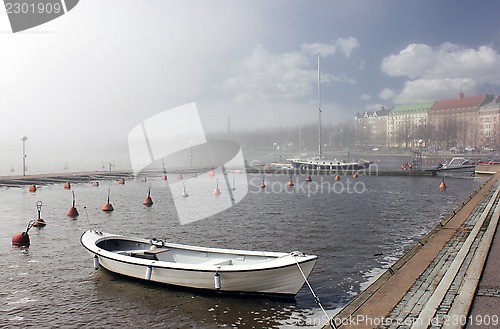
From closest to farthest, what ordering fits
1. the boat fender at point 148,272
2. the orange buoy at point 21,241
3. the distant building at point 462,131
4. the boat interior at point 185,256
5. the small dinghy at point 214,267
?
the small dinghy at point 214,267
the boat fender at point 148,272
the boat interior at point 185,256
the orange buoy at point 21,241
the distant building at point 462,131

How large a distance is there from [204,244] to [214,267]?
9.92 m

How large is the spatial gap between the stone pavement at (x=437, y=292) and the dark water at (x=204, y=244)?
7.36ft

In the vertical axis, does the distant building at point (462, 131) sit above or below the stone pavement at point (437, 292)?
above

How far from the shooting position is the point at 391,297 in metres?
11.3

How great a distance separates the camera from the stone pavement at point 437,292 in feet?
31.3

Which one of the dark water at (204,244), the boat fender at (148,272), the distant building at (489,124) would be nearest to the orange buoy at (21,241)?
the dark water at (204,244)

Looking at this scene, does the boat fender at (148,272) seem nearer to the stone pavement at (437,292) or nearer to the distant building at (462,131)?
the stone pavement at (437,292)

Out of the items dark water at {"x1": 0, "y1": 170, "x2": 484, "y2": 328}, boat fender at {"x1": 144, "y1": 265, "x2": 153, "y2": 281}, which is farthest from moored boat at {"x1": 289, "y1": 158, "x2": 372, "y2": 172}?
boat fender at {"x1": 144, "y1": 265, "x2": 153, "y2": 281}

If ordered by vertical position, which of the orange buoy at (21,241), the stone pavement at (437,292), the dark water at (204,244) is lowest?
the dark water at (204,244)

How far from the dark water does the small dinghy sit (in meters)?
0.49

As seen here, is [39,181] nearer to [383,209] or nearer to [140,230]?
[140,230]

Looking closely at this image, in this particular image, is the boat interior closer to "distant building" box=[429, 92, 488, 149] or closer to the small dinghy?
the small dinghy

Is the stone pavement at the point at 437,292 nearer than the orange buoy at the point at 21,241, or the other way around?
the stone pavement at the point at 437,292

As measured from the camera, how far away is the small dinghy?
13844mm
